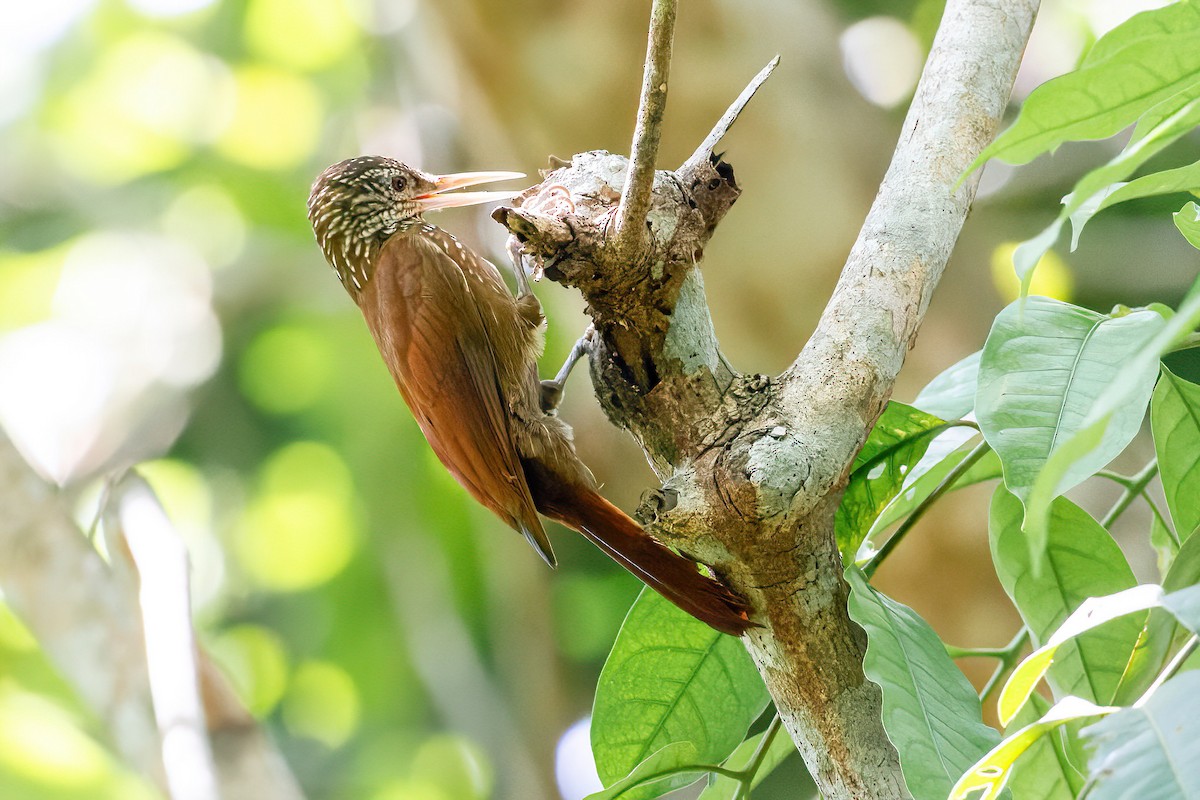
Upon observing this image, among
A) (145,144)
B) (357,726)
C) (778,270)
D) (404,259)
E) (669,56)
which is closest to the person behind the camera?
(669,56)

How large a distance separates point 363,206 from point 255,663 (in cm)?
238

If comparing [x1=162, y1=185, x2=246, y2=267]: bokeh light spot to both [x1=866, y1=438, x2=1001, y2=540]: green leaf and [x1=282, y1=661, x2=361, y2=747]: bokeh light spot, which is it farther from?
[x1=866, y1=438, x2=1001, y2=540]: green leaf

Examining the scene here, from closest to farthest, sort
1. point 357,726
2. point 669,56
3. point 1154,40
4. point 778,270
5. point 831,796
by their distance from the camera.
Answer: point 1154,40, point 669,56, point 831,796, point 778,270, point 357,726

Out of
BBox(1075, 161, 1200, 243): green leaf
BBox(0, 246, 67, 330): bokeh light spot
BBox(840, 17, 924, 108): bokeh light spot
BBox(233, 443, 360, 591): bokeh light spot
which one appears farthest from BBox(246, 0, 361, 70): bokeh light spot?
BBox(1075, 161, 1200, 243): green leaf

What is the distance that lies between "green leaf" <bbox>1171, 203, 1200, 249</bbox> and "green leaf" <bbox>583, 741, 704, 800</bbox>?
0.65 meters

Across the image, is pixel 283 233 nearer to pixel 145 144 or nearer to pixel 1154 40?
pixel 145 144

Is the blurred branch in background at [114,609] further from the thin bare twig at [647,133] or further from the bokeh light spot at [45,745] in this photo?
the thin bare twig at [647,133]

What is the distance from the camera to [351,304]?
3.91 metres

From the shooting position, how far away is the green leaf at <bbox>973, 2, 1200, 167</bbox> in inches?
28.4

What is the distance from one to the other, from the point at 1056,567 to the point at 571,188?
63 cm

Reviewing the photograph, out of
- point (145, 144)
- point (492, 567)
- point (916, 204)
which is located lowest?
point (916, 204)

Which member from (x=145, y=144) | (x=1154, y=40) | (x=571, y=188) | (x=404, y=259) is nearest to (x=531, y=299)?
(x=404, y=259)

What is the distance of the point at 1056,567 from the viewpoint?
3.56ft

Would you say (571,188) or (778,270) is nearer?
(571,188)
